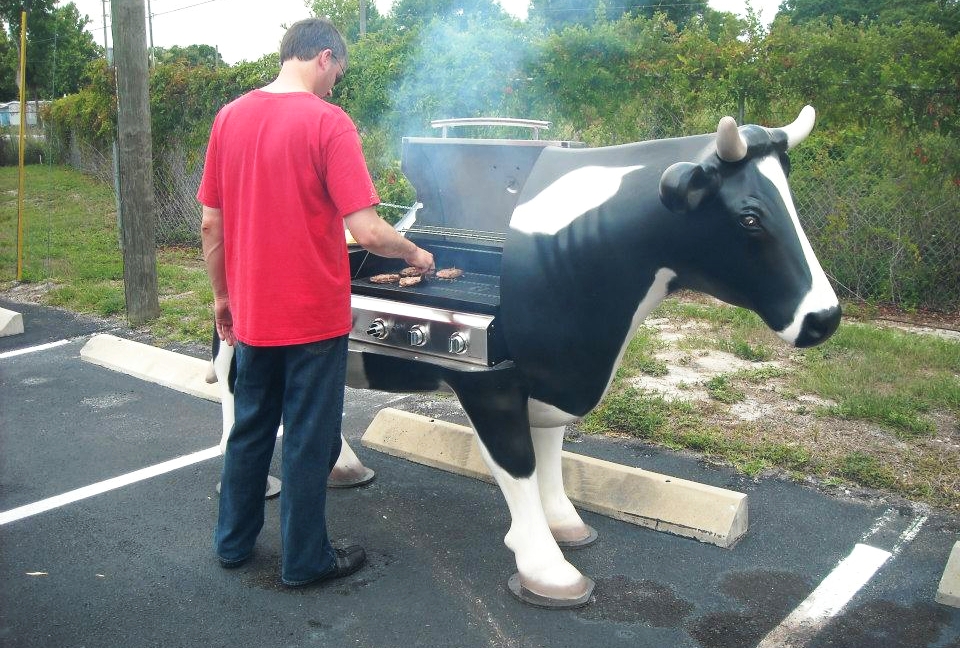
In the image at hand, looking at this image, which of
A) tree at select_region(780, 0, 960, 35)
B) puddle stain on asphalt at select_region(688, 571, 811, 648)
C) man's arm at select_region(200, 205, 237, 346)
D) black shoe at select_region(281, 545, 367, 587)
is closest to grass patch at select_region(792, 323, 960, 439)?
puddle stain on asphalt at select_region(688, 571, 811, 648)

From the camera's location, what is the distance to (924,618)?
3.01 m

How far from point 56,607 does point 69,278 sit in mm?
7485

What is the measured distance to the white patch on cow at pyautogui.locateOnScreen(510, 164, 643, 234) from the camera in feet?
9.57

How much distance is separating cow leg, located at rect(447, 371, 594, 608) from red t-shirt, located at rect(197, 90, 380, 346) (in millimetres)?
554

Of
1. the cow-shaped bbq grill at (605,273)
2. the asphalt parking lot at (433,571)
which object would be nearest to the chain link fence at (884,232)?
the asphalt parking lot at (433,571)

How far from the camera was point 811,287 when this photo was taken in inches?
104

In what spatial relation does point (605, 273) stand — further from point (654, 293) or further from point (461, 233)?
point (461, 233)

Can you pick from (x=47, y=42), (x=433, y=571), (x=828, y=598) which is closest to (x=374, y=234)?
(x=433, y=571)

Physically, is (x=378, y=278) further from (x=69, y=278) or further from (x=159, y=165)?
(x=159, y=165)

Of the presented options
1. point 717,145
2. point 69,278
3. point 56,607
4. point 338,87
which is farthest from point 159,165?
point 717,145

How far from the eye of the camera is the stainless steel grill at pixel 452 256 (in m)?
3.15

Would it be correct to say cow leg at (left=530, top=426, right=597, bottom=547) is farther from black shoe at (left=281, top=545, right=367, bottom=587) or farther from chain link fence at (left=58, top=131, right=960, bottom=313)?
chain link fence at (left=58, top=131, right=960, bottom=313)

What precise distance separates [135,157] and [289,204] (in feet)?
17.5

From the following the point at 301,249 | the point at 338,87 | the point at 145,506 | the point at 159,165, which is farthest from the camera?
the point at 159,165
